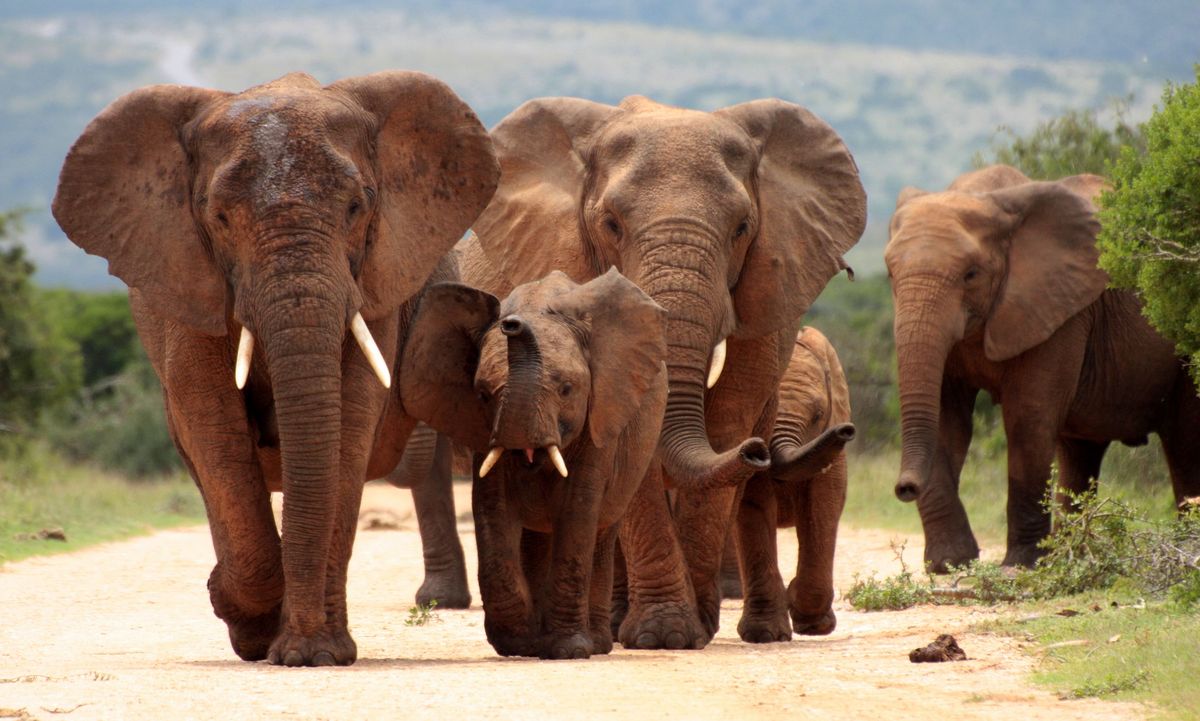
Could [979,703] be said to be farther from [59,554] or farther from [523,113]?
[59,554]

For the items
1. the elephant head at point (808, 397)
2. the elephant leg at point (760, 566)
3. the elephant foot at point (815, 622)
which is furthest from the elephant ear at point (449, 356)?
the elephant foot at point (815, 622)

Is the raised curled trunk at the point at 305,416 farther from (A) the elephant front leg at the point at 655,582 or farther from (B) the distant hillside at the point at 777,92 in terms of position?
(B) the distant hillside at the point at 777,92

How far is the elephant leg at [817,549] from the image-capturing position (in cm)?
1085

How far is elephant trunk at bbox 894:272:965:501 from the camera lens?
13867 millimetres

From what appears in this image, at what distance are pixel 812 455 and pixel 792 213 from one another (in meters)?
→ 1.96

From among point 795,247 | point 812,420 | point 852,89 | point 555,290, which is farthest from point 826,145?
point 852,89

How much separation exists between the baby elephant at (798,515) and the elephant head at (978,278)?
2.23 metres

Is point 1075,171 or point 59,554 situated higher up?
point 1075,171

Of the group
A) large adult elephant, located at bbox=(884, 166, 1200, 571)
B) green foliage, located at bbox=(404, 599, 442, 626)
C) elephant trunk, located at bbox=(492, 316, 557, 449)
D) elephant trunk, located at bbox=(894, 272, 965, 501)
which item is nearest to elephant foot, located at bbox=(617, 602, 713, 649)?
green foliage, located at bbox=(404, 599, 442, 626)

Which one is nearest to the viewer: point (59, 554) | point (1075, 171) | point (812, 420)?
point (812, 420)

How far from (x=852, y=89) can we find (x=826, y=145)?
179161mm

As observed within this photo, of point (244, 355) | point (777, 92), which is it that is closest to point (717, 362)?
point (244, 355)

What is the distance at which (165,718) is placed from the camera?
6.17 meters

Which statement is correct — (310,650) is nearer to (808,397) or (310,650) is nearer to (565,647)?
(565,647)
